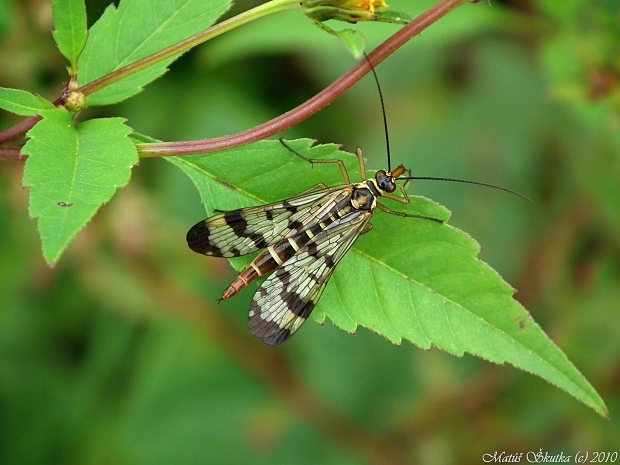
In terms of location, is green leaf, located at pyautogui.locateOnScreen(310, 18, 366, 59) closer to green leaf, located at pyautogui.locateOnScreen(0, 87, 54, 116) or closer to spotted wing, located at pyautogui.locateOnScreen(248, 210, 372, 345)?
green leaf, located at pyautogui.locateOnScreen(0, 87, 54, 116)

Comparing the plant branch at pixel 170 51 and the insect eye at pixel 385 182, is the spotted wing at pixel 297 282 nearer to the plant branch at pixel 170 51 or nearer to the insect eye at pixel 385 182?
the insect eye at pixel 385 182

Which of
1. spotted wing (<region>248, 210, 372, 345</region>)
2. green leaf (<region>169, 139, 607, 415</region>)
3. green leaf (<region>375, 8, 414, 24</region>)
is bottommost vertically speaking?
spotted wing (<region>248, 210, 372, 345</region>)

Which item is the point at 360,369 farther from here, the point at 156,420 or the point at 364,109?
the point at 364,109

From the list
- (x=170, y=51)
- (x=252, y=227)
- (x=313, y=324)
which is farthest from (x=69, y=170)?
(x=313, y=324)

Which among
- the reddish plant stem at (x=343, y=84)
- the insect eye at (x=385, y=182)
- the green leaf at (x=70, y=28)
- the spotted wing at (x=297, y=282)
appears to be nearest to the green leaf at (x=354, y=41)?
the reddish plant stem at (x=343, y=84)

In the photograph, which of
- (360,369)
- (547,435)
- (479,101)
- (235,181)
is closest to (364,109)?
(479,101)

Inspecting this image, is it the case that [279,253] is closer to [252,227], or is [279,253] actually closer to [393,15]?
[252,227]

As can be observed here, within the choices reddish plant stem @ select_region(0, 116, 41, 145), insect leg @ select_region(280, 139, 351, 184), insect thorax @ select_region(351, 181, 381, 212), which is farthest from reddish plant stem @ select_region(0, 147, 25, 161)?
insect thorax @ select_region(351, 181, 381, 212)
